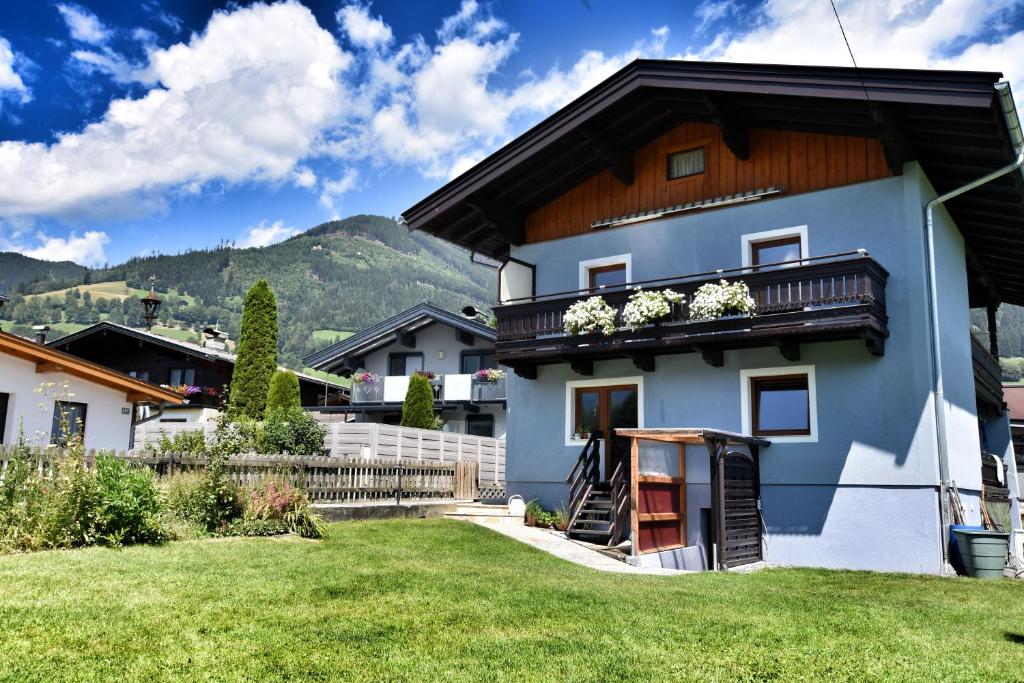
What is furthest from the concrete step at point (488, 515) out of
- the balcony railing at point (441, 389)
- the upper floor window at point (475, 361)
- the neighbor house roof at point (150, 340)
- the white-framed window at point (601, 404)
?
the neighbor house roof at point (150, 340)

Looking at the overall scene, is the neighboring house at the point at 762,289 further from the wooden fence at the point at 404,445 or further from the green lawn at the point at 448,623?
the wooden fence at the point at 404,445

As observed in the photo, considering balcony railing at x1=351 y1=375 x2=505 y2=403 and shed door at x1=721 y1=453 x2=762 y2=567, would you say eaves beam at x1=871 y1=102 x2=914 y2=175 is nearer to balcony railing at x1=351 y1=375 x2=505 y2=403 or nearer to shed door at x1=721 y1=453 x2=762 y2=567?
shed door at x1=721 y1=453 x2=762 y2=567

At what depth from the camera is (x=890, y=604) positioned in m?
9.64

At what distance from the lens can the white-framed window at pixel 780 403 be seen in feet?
48.8

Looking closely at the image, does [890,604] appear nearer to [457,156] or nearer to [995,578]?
[995,578]

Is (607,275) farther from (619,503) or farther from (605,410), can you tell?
(619,503)

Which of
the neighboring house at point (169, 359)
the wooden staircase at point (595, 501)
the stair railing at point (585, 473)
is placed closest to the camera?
the wooden staircase at point (595, 501)

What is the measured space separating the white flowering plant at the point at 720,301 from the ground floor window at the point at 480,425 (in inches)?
767

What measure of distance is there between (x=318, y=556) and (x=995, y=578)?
984 centimetres

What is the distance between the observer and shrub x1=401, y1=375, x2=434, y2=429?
93.4 feet

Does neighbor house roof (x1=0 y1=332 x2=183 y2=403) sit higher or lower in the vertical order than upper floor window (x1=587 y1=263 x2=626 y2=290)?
lower

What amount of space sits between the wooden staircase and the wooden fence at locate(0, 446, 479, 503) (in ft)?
12.7

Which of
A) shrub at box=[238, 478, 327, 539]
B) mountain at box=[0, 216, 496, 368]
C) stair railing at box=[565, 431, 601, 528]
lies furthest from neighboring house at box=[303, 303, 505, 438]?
mountain at box=[0, 216, 496, 368]

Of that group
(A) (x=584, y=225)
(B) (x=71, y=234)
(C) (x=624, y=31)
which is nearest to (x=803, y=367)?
(A) (x=584, y=225)
